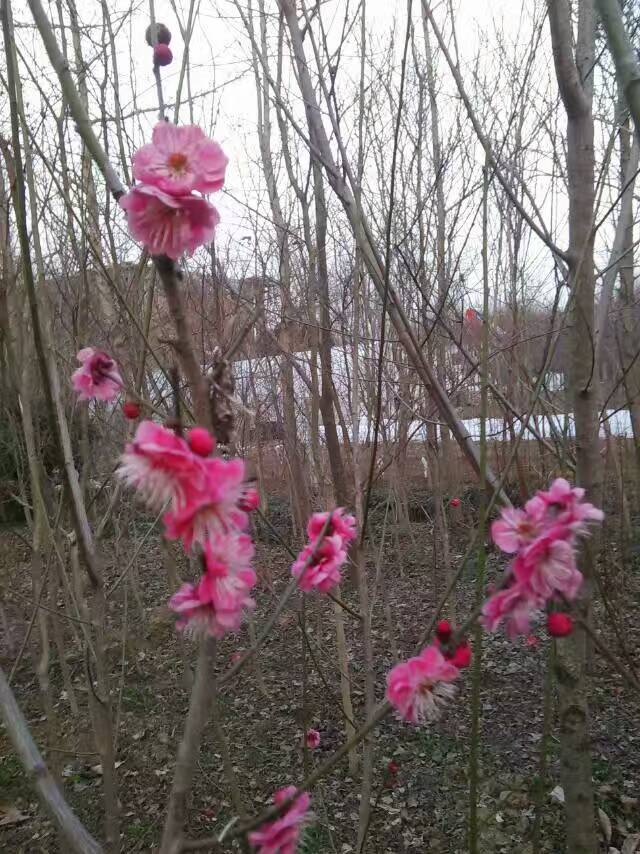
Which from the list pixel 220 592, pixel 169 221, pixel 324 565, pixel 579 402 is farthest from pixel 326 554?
pixel 579 402

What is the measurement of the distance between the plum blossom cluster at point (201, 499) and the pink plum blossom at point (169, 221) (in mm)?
211

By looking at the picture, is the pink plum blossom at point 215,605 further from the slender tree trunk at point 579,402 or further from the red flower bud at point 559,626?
the slender tree trunk at point 579,402

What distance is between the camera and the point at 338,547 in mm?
1050

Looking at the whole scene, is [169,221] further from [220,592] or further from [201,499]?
[220,592]

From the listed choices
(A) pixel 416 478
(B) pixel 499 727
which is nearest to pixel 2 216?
(B) pixel 499 727

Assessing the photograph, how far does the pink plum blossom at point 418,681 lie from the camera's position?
871 mm

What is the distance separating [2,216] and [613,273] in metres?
2.13

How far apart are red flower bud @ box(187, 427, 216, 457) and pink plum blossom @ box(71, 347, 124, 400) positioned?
0.50m

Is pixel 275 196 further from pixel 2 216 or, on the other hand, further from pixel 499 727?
pixel 499 727

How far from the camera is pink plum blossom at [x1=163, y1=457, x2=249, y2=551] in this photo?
62 cm

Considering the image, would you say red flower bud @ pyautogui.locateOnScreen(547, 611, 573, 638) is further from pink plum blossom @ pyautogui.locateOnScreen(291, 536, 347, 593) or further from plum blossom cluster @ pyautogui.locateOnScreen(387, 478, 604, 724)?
pink plum blossom @ pyautogui.locateOnScreen(291, 536, 347, 593)

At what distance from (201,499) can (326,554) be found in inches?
18.5

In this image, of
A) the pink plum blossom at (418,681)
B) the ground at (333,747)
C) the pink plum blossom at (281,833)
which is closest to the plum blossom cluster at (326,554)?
the pink plum blossom at (418,681)

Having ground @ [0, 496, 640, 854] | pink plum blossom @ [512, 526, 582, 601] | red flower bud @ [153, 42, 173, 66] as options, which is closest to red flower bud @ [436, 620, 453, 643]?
pink plum blossom @ [512, 526, 582, 601]
